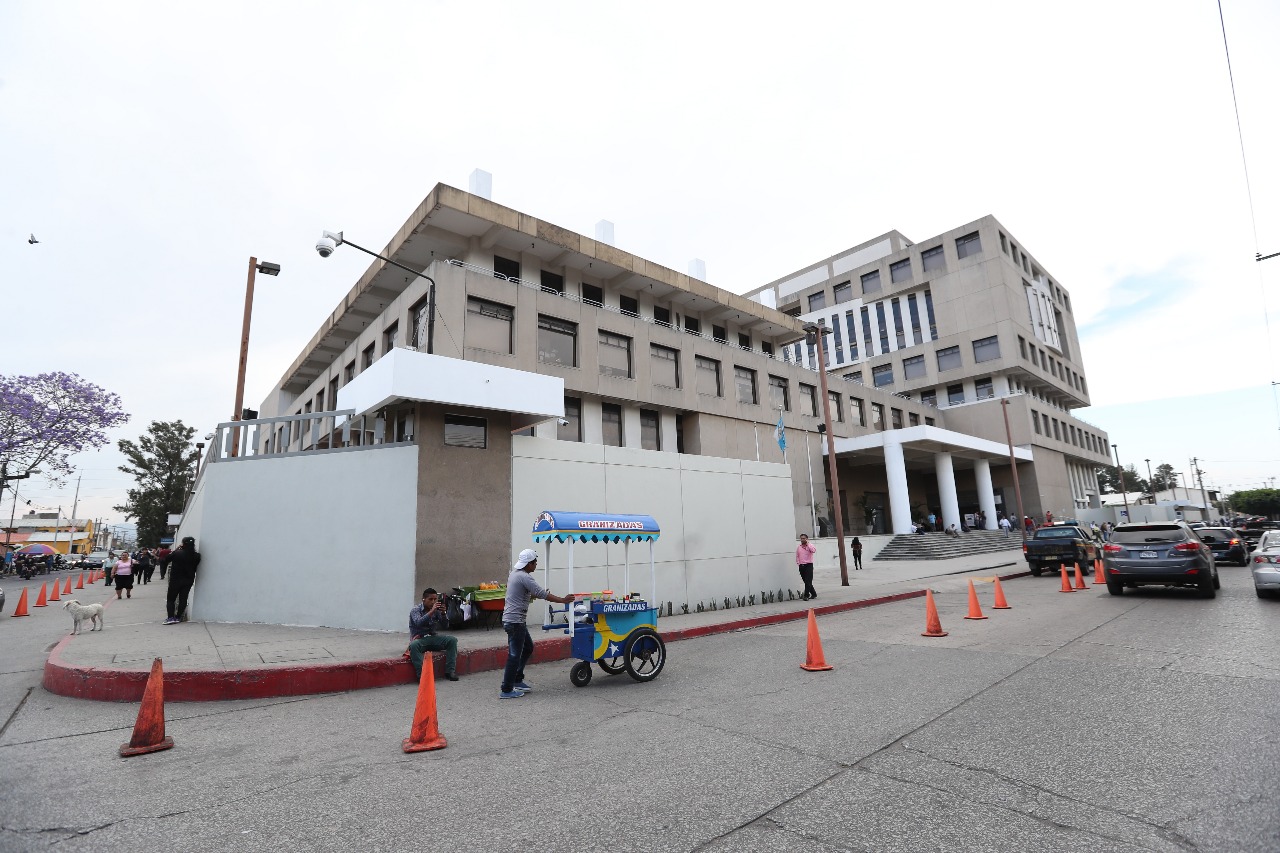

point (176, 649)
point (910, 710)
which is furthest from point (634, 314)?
point (910, 710)

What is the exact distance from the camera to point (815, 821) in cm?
356

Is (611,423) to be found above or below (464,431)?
above

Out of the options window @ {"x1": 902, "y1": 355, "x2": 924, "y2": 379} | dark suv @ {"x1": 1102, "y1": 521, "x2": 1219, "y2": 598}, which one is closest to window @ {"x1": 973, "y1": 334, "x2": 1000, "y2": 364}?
window @ {"x1": 902, "y1": 355, "x2": 924, "y2": 379}

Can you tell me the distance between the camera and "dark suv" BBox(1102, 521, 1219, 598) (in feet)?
42.1

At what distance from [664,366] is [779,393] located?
31.2 feet

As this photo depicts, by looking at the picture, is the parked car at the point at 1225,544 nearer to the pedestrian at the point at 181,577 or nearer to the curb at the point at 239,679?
the curb at the point at 239,679

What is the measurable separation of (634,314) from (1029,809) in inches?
1032

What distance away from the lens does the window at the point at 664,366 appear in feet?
91.1

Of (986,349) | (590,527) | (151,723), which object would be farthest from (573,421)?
(986,349)

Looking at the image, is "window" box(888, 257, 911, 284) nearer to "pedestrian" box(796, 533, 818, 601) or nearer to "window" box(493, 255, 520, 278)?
"window" box(493, 255, 520, 278)

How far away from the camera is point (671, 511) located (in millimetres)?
15336

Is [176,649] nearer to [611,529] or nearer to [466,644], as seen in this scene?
[466,644]

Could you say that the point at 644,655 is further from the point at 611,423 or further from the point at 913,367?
the point at 913,367

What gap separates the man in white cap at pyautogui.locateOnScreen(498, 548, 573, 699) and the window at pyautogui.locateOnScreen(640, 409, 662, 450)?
1952 centimetres
